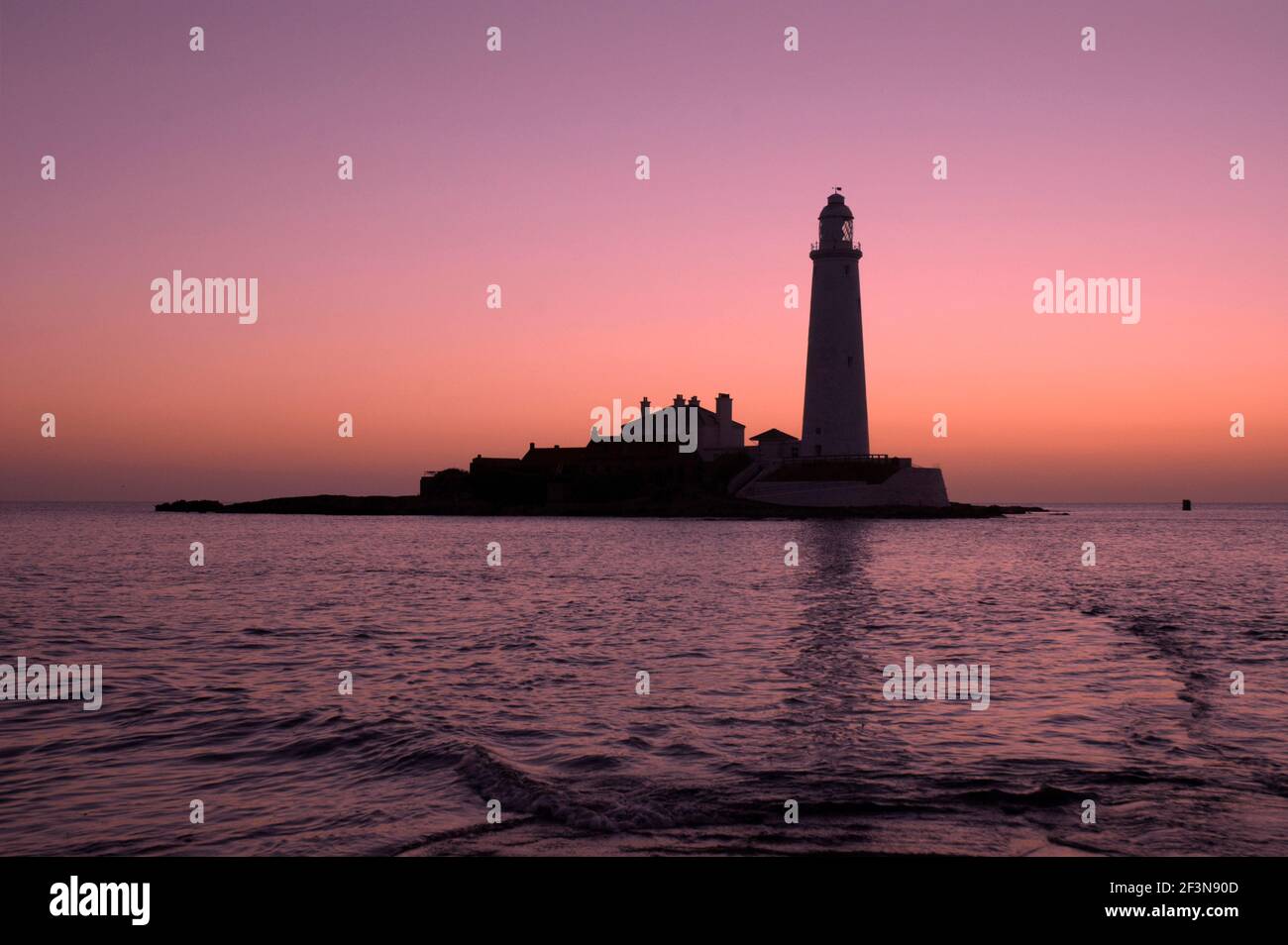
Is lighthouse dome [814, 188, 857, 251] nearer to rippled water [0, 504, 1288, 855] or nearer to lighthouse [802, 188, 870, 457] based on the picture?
lighthouse [802, 188, 870, 457]

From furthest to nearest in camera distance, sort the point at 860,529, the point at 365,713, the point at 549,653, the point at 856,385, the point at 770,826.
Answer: the point at 856,385
the point at 860,529
the point at 549,653
the point at 365,713
the point at 770,826

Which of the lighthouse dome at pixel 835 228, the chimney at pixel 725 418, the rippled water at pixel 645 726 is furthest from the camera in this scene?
the chimney at pixel 725 418

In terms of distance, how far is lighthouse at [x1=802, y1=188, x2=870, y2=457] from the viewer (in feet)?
235

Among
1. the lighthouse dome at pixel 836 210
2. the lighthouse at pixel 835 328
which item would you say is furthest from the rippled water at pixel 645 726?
the lighthouse dome at pixel 836 210

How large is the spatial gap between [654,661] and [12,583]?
2724 cm

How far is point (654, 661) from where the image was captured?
1555cm

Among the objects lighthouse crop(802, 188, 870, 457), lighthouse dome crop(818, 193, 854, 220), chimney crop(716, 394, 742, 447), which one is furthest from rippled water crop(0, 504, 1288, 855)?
chimney crop(716, 394, 742, 447)

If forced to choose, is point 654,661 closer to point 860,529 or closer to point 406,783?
point 406,783

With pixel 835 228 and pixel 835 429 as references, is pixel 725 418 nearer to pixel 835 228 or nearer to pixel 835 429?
pixel 835 429

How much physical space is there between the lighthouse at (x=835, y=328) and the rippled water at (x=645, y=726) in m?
46.3

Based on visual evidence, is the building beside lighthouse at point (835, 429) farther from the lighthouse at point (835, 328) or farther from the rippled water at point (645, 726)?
the rippled water at point (645, 726)

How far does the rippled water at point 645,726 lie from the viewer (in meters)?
7.34

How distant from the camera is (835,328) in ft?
236
